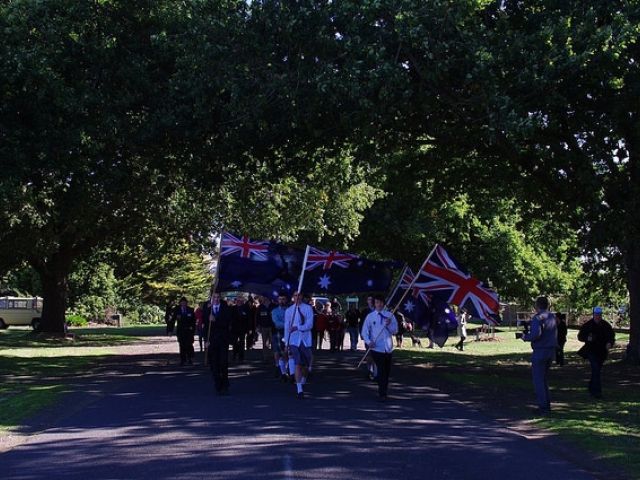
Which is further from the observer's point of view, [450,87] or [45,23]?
[45,23]

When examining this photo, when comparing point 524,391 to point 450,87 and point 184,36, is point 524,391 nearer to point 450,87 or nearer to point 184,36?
point 450,87

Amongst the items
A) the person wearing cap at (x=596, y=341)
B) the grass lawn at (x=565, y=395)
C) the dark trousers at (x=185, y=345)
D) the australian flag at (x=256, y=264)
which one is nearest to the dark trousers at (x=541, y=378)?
the grass lawn at (x=565, y=395)

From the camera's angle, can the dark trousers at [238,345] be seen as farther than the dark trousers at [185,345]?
Yes

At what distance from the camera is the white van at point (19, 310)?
178ft

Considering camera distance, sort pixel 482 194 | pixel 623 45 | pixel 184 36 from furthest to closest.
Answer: pixel 482 194 → pixel 184 36 → pixel 623 45

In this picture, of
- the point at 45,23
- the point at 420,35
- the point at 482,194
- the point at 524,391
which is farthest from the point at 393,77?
the point at 482,194

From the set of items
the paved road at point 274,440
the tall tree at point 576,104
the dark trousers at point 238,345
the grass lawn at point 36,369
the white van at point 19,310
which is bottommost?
the paved road at point 274,440

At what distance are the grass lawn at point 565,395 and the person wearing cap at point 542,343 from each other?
1.26 feet

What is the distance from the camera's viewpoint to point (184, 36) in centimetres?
1680

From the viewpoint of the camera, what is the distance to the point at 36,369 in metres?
20.8

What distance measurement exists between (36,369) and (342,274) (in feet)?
27.2

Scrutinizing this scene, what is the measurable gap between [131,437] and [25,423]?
92.4 inches

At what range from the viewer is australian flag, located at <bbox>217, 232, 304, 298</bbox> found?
1841cm

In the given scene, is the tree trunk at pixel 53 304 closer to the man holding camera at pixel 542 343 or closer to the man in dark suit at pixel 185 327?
the man in dark suit at pixel 185 327
